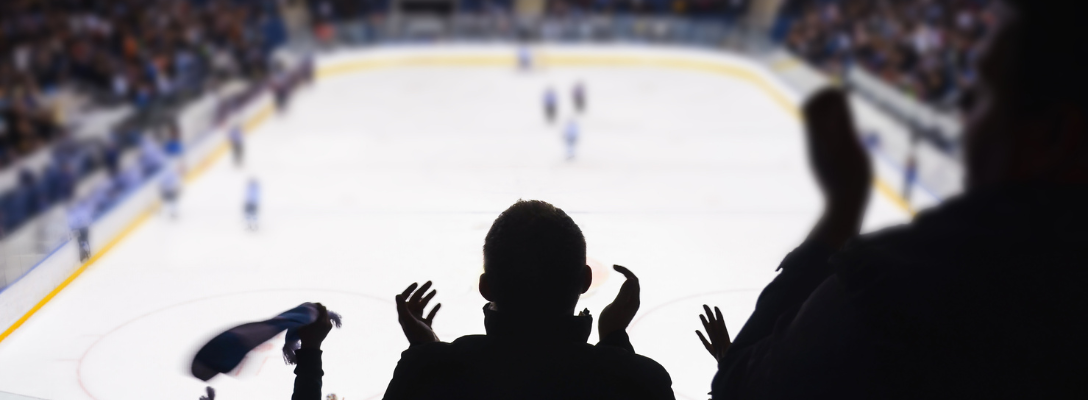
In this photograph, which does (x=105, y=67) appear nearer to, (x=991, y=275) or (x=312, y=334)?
(x=312, y=334)

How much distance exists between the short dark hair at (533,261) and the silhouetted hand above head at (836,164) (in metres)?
0.31

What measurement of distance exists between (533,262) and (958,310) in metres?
0.51

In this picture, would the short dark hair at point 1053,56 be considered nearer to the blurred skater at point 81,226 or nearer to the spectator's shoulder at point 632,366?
the spectator's shoulder at point 632,366

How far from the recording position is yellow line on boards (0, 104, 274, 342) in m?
3.72

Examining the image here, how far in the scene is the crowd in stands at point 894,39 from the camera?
5175mm

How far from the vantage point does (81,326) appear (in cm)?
416

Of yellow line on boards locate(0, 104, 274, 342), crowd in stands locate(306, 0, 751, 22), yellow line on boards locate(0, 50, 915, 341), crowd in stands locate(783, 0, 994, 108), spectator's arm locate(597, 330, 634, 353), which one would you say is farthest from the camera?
crowd in stands locate(306, 0, 751, 22)

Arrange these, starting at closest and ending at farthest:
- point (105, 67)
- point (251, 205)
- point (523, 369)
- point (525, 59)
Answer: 1. point (523, 369)
2. point (251, 205)
3. point (105, 67)
4. point (525, 59)

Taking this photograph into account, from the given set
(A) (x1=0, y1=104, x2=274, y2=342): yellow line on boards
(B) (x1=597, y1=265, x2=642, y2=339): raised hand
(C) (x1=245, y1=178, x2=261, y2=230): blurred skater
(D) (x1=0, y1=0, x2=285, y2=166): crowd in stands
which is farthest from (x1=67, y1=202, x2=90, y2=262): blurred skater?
(B) (x1=597, y1=265, x2=642, y2=339): raised hand

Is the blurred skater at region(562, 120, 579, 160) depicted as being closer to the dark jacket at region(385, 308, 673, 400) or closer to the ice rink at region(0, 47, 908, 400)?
the ice rink at region(0, 47, 908, 400)

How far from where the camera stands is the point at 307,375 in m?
1.26

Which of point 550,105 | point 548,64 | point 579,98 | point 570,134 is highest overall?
point 548,64

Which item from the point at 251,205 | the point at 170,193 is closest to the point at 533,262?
the point at 251,205

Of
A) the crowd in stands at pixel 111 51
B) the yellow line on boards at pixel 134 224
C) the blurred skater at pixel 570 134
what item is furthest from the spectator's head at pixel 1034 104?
the crowd in stands at pixel 111 51
